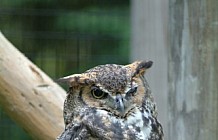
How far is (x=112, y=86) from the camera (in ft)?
6.62

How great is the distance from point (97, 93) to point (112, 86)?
0.04 meters

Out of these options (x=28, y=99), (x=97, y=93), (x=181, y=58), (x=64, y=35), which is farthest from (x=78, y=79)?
(x=64, y=35)

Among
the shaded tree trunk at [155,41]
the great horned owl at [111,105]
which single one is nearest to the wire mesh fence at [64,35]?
the shaded tree trunk at [155,41]

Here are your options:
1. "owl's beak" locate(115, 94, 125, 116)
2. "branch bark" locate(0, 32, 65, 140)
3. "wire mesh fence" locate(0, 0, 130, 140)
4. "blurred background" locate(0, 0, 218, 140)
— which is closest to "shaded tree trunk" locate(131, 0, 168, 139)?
"blurred background" locate(0, 0, 218, 140)

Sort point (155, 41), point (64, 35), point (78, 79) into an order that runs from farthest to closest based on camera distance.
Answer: point (64, 35), point (155, 41), point (78, 79)

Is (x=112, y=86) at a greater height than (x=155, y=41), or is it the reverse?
(x=155, y=41)

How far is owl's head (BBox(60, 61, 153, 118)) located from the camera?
200 centimetres

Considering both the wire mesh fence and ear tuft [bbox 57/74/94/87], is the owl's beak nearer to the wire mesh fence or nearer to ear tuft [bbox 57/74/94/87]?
ear tuft [bbox 57/74/94/87]

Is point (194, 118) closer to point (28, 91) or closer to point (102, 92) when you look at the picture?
point (102, 92)

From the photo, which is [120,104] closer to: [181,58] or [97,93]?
[97,93]

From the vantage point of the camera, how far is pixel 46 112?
2.16m

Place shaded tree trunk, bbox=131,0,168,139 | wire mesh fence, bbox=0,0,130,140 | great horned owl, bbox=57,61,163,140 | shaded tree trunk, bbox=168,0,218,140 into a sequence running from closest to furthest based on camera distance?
shaded tree trunk, bbox=168,0,218,140
great horned owl, bbox=57,61,163,140
shaded tree trunk, bbox=131,0,168,139
wire mesh fence, bbox=0,0,130,140

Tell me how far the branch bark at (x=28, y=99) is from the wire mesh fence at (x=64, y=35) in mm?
1950

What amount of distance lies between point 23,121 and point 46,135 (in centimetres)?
8
